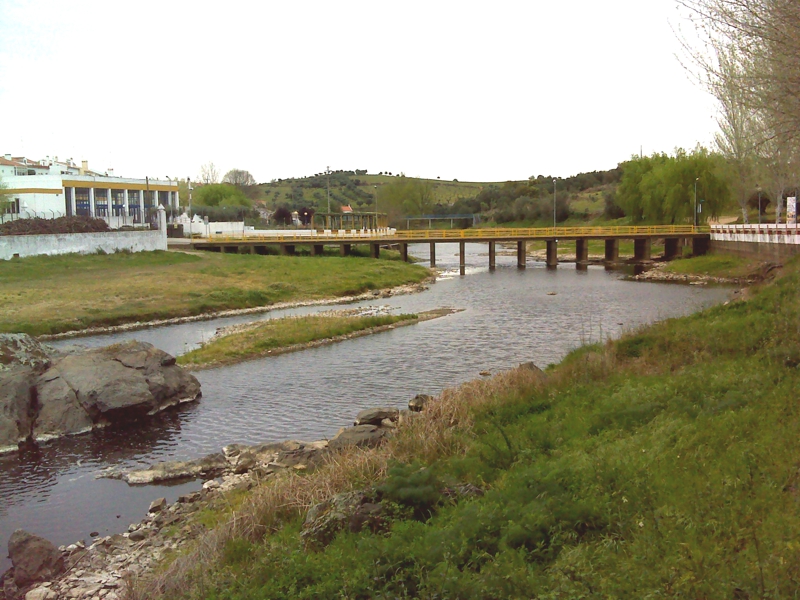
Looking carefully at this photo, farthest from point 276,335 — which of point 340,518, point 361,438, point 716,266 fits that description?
point 716,266

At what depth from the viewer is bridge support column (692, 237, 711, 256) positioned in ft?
216

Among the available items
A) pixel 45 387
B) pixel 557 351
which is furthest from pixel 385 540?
pixel 557 351

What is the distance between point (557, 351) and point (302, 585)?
771 inches

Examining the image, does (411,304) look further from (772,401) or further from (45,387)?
(772,401)

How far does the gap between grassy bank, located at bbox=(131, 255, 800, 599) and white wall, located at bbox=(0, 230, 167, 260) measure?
4386 centimetres

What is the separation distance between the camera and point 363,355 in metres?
27.7

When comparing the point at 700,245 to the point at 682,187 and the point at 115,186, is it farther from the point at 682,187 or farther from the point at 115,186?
the point at 115,186

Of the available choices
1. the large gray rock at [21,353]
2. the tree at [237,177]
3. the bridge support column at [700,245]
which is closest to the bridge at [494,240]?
the bridge support column at [700,245]

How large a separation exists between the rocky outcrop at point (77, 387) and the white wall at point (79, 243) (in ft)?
101

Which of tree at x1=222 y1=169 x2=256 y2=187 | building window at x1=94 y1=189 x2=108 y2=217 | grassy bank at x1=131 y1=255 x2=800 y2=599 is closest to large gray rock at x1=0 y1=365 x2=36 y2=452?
grassy bank at x1=131 y1=255 x2=800 y2=599

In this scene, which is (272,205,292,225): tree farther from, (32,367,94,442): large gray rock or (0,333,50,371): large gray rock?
(32,367,94,442): large gray rock

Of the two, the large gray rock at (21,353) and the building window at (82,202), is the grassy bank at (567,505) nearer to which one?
the large gray rock at (21,353)

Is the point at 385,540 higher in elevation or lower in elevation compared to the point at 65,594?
higher

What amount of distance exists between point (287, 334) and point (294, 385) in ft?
27.2
